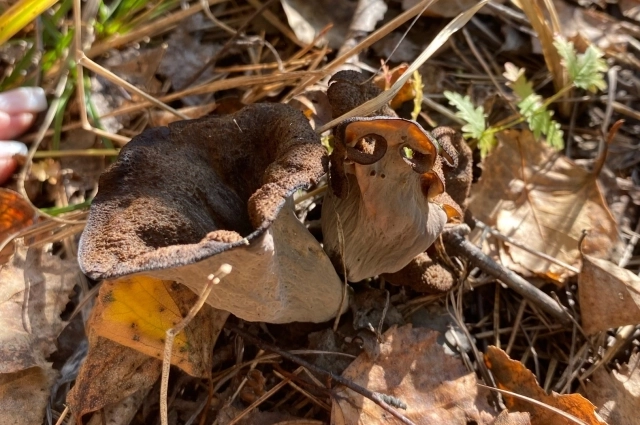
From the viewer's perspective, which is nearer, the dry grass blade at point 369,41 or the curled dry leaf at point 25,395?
the curled dry leaf at point 25,395

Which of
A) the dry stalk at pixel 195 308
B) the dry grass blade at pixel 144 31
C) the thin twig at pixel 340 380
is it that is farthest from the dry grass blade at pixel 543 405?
the dry grass blade at pixel 144 31

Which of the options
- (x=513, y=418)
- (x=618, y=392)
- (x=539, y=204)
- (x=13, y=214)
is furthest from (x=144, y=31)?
(x=618, y=392)

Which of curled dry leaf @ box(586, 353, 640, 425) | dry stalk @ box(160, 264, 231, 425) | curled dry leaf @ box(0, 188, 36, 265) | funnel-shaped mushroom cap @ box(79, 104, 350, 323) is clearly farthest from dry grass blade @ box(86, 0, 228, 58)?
curled dry leaf @ box(586, 353, 640, 425)

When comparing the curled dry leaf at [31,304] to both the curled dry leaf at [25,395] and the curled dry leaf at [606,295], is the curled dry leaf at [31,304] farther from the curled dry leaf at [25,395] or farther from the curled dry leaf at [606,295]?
the curled dry leaf at [606,295]

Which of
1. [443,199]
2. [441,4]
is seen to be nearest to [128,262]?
[443,199]

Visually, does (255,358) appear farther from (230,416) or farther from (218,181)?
(218,181)

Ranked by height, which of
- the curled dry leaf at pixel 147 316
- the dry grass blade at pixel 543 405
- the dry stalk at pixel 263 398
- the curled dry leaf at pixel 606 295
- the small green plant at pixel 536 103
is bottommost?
the dry grass blade at pixel 543 405

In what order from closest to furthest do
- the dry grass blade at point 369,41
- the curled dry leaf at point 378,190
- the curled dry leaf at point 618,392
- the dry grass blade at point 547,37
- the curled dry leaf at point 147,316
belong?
1. the curled dry leaf at point 378,190
2. the curled dry leaf at point 147,316
3. the curled dry leaf at point 618,392
4. the dry grass blade at point 369,41
5. the dry grass blade at point 547,37
